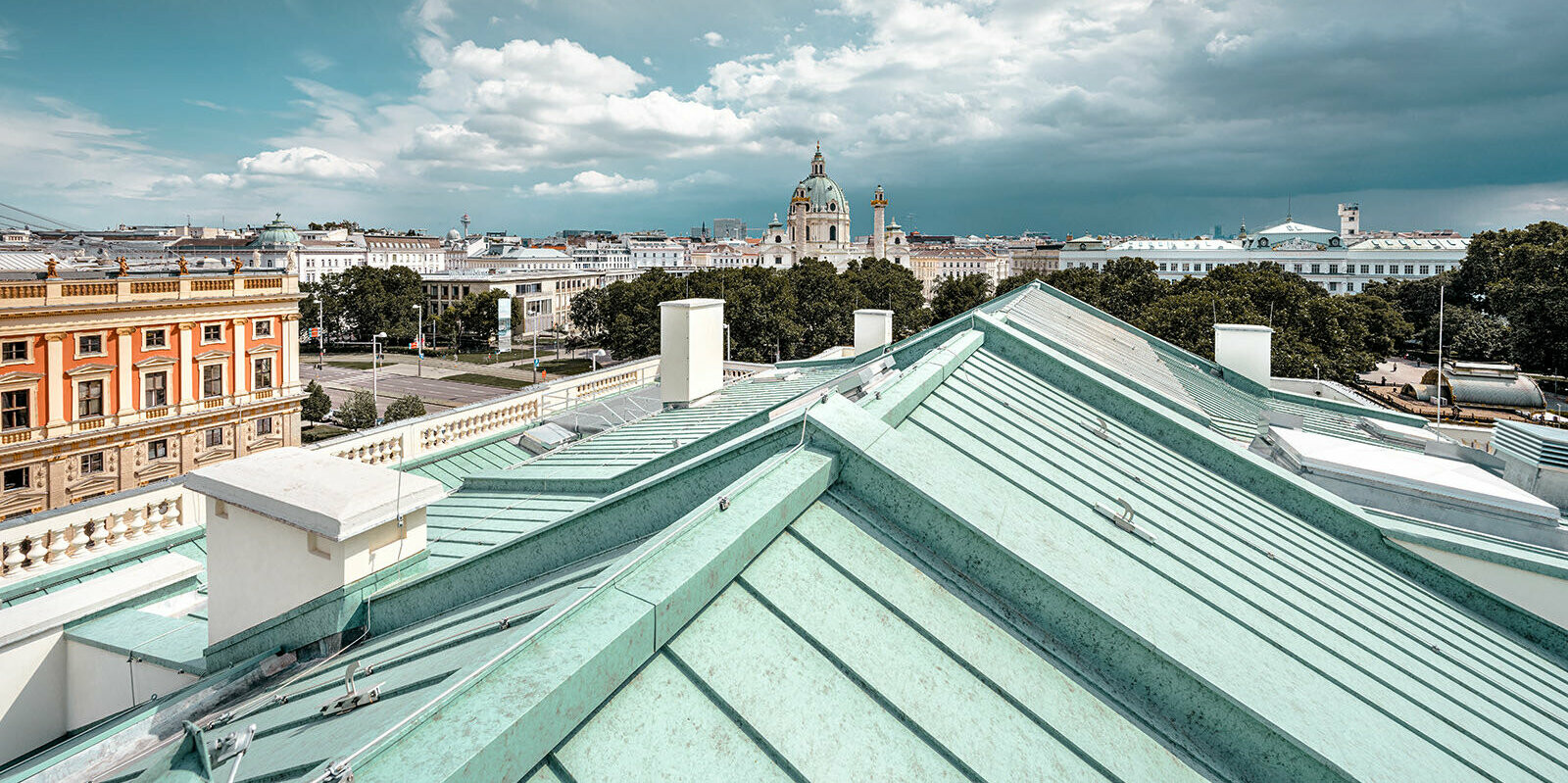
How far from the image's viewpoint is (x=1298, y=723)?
12.6ft

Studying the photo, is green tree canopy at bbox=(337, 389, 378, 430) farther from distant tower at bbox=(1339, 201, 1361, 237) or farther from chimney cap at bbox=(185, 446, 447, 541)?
distant tower at bbox=(1339, 201, 1361, 237)

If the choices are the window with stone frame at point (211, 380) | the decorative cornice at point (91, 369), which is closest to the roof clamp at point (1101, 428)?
the decorative cornice at point (91, 369)

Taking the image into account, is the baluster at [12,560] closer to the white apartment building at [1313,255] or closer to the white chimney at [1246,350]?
the white chimney at [1246,350]

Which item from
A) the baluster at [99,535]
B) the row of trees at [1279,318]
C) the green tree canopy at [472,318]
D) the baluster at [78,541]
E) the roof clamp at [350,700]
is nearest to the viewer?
the roof clamp at [350,700]

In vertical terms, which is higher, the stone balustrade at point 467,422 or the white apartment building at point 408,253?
the white apartment building at point 408,253

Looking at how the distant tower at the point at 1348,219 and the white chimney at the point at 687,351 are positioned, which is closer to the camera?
the white chimney at the point at 687,351

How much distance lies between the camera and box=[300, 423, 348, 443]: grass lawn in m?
57.8

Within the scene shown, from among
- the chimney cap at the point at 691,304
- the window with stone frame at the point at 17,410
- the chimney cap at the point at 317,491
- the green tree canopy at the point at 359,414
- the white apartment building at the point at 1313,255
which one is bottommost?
the green tree canopy at the point at 359,414

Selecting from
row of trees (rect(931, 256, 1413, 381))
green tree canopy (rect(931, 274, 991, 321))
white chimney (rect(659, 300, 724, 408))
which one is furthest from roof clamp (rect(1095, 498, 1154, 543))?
green tree canopy (rect(931, 274, 991, 321))

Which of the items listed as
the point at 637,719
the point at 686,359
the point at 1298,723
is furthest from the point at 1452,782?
the point at 686,359

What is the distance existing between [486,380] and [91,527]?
254 feet

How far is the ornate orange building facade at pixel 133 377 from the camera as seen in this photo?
1416 inches

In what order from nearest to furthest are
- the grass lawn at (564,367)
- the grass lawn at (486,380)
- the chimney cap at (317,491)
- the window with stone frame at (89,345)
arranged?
the chimney cap at (317,491), the window with stone frame at (89,345), the grass lawn at (486,380), the grass lawn at (564,367)

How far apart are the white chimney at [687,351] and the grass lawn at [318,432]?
170ft
